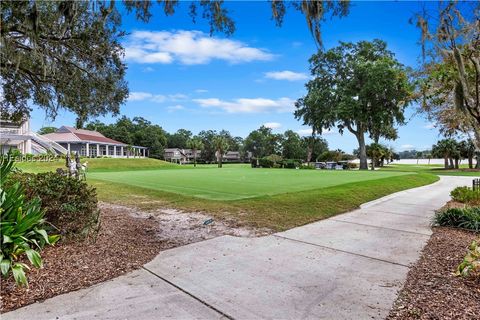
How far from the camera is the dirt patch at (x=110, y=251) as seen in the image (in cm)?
340

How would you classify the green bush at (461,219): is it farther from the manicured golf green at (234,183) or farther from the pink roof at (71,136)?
the pink roof at (71,136)

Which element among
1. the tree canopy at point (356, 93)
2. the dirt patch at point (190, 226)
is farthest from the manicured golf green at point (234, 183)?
the tree canopy at point (356, 93)

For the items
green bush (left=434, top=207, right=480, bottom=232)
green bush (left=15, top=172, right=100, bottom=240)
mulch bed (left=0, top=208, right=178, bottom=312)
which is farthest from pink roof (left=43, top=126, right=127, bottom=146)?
green bush (left=434, top=207, right=480, bottom=232)

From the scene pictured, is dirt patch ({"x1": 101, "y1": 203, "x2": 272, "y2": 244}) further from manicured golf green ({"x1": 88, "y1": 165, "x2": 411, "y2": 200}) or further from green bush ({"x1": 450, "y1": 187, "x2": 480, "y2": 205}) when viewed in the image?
green bush ({"x1": 450, "y1": 187, "x2": 480, "y2": 205})

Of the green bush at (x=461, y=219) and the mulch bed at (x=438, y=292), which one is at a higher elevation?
the green bush at (x=461, y=219)

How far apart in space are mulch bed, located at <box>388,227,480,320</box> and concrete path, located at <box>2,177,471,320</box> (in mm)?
128

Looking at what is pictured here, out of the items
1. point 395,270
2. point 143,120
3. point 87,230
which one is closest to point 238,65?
point 87,230

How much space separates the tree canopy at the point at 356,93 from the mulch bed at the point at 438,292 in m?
33.1

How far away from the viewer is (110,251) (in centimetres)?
463

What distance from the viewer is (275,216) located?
301 inches

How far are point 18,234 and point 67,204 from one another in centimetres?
98

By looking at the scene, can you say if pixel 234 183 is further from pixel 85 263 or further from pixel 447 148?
pixel 447 148

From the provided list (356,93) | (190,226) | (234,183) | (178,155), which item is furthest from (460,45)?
(178,155)

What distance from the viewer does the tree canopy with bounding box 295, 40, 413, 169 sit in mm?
35591
